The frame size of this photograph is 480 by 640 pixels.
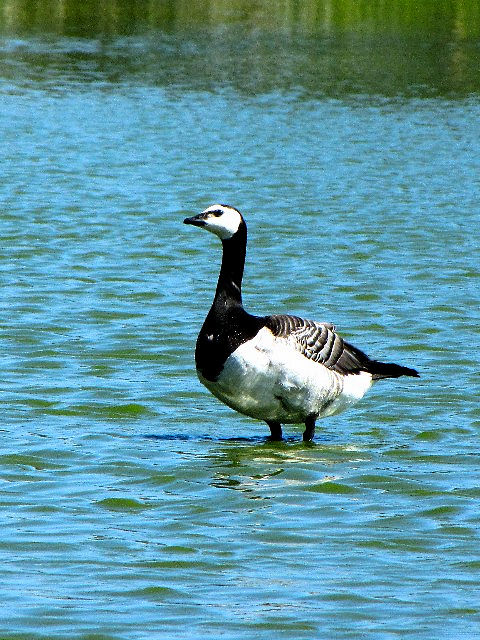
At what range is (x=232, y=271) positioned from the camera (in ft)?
36.1

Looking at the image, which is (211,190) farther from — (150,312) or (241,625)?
(241,625)

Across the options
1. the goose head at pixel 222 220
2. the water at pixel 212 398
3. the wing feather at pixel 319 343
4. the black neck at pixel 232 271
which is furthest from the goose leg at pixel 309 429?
the goose head at pixel 222 220

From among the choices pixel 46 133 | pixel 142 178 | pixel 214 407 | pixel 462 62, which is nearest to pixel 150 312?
pixel 214 407

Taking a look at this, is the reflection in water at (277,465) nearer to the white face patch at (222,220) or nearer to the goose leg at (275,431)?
the goose leg at (275,431)

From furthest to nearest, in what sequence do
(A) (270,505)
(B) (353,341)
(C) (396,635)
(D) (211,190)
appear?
(D) (211,190) < (B) (353,341) < (A) (270,505) < (C) (396,635)

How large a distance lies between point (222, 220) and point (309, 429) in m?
1.85

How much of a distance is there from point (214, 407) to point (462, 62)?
38715 mm

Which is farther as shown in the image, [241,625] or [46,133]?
[46,133]

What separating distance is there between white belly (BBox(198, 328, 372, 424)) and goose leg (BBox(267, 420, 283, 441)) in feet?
0.25

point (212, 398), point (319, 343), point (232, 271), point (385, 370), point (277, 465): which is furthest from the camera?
point (212, 398)

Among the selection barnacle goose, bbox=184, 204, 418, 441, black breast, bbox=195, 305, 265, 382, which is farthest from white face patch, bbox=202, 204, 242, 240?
black breast, bbox=195, 305, 265, 382

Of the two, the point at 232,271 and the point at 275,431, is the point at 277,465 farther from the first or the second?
the point at 232,271

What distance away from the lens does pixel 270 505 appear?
9188mm

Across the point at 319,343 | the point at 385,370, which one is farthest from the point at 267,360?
the point at 385,370
